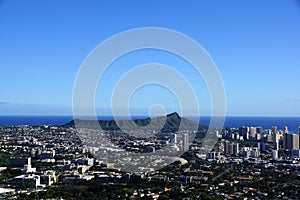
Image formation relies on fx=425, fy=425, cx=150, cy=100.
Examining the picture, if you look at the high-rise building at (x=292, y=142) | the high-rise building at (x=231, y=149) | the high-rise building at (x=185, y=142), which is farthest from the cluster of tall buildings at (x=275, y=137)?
the high-rise building at (x=185, y=142)

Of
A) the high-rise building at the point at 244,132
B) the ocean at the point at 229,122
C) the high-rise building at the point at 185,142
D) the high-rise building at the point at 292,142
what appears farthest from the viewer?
the ocean at the point at 229,122

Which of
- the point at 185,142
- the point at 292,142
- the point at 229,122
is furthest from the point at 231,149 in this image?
the point at 229,122

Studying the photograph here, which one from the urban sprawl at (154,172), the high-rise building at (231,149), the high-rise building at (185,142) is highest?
the high-rise building at (185,142)

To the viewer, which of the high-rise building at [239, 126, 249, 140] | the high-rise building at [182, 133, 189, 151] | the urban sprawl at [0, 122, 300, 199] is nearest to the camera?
the urban sprawl at [0, 122, 300, 199]

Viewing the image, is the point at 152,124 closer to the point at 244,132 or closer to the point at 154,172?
the point at 244,132

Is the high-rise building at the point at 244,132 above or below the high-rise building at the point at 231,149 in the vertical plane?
above

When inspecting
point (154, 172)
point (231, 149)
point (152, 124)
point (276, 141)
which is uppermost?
point (152, 124)

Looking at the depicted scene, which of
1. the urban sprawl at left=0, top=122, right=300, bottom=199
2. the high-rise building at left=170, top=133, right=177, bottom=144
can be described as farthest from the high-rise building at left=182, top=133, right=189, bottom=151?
the high-rise building at left=170, top=133, right=177, bottom=144

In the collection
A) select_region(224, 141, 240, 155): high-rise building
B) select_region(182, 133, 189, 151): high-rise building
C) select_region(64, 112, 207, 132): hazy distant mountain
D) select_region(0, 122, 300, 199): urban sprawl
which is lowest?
select_region(0, 122, 300, 199): urban sprawl

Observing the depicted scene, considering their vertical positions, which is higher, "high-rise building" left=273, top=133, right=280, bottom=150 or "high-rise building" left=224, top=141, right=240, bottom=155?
"high-rise building" left=273, top=133, right=280, bottom=150

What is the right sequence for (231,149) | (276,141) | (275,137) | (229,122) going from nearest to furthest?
(231,149), (276,141), (275,137), (229,122)

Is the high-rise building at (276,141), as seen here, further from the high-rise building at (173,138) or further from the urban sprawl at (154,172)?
the high-rise building at (173,138)

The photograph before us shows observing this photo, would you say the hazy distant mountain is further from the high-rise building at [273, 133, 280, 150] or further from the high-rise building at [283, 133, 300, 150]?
the high-rise building at [283, 133, 300, 150]
